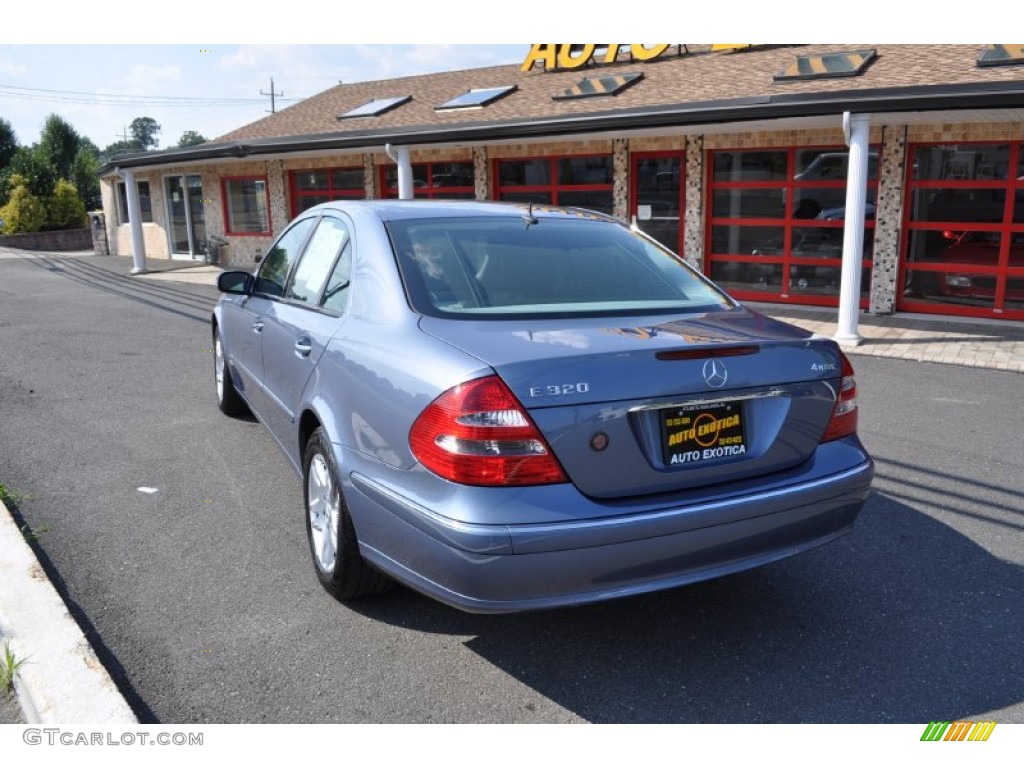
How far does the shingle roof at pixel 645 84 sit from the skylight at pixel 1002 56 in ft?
0.46

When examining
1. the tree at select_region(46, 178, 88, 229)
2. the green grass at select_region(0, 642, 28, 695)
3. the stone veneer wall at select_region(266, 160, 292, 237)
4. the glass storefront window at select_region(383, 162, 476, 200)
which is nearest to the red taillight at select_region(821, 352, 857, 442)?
the green grass at select_region(0, 642, 28, 695)

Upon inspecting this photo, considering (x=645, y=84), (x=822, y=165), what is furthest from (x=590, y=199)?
(x=822, y=165)

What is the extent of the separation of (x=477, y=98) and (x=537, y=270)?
1432cm

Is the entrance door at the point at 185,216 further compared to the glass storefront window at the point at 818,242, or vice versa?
the entrance door at the point at 185,216

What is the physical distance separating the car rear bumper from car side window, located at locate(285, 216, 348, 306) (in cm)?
130

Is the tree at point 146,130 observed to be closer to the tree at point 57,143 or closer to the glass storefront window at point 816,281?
the tree at point 57,143

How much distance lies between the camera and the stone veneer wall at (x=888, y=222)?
38.0ft

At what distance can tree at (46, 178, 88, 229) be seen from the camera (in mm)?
34000

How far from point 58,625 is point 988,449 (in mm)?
5495

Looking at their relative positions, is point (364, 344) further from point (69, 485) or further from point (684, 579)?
point (69, 485)

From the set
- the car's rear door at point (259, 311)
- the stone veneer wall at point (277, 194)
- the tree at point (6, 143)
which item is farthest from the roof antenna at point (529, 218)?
the tree at point (6, 143)

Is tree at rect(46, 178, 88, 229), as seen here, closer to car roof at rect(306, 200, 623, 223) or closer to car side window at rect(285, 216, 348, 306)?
car side window at rect(285, 216, 348, 306)

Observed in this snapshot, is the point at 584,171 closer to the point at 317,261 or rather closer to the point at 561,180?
the point at 561,180

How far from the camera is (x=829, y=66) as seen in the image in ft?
41.2
